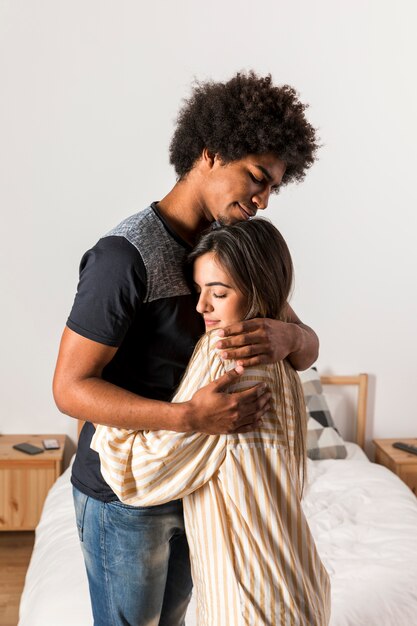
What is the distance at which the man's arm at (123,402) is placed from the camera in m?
1.14

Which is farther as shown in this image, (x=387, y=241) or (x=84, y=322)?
(x=387, y=241)

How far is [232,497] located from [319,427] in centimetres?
182

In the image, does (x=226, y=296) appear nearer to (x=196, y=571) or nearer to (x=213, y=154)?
(x=213, y=154)

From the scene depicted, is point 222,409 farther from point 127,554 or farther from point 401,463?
point 401,463

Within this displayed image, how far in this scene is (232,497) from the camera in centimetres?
118

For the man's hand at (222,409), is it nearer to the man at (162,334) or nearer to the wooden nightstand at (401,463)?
the man at (162,334)

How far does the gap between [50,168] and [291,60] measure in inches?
44.0

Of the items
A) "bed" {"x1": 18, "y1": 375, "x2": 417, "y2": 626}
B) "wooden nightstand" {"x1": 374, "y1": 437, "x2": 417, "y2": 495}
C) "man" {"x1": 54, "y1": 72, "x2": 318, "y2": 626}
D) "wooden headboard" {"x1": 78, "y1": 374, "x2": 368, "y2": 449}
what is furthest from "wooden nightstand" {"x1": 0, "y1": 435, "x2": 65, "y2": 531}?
"man" {"x1": 54, "y1": 72, "x2": 318, "y2": 626}

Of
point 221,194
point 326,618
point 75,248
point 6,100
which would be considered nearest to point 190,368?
point 221,194

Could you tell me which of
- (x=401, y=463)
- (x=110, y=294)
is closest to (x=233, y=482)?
(x=110, y=294)

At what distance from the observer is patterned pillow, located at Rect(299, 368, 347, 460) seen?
290 centimetres

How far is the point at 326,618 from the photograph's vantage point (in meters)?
1.26

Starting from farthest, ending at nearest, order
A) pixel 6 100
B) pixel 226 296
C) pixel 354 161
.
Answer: pixel 354 161 → pixel 6 100 → pixel 226 296

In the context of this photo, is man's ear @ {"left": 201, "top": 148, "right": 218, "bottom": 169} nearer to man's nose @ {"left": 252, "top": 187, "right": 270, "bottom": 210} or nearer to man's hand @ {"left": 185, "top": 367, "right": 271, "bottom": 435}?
man's nose @ {"left": 252, "top": 187, "right": 270, "bottom": 210}
